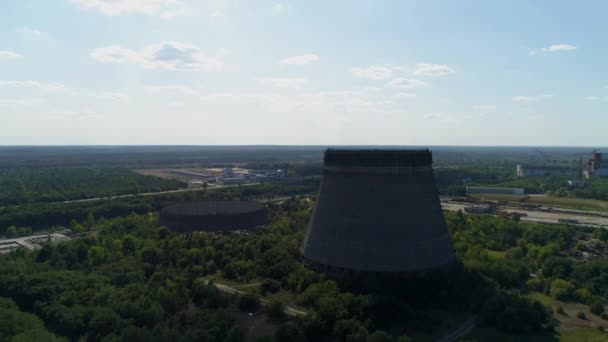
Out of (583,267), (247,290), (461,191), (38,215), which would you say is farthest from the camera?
(461,191)

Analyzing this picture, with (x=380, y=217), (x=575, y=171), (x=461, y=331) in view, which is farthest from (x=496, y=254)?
(x=575, y=171)

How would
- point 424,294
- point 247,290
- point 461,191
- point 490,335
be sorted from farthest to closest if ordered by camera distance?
point 461,191 → point 247,290 → point 424,294 → point 490,335

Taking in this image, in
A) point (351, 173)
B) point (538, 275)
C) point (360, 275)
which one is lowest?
point (538, 275)

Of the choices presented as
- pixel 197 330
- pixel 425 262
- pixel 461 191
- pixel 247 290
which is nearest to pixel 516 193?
pixel 461 191

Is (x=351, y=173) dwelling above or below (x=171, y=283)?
above

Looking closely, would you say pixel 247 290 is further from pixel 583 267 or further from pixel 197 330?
pixel 583 267

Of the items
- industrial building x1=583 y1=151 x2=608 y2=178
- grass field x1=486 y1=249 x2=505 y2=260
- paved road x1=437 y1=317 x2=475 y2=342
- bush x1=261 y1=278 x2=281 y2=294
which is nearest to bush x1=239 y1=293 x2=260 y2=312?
bush x1=261 y1=278 x2=281 y2=294

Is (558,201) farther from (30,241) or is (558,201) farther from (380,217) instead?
(30,241)
